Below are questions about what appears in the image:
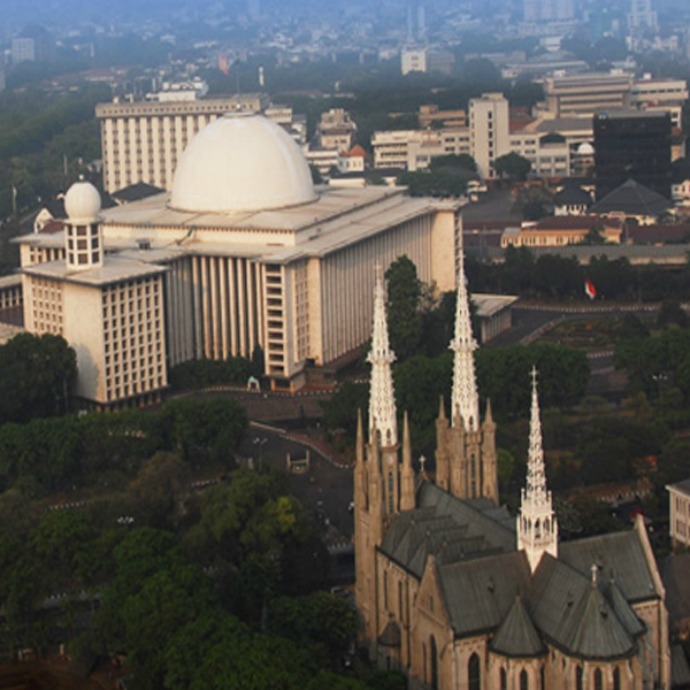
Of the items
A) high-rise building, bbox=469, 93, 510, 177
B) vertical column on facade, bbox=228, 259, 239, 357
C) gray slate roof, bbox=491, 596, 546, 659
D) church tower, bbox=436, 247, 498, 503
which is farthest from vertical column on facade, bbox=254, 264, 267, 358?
high-rise building, bbox=469, 93, 510, 177

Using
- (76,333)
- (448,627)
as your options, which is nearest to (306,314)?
(76,333)

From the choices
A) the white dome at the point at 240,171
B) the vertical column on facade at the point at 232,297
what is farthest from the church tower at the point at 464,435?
the white dome at the point at 240,171

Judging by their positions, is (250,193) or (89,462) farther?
(250,193)

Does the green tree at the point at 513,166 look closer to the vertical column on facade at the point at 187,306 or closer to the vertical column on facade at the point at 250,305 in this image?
the vertical column on facade at the point at 187,306

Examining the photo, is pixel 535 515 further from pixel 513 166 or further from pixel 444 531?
pixel 513 166

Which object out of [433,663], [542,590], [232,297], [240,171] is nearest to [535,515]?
[542,590]

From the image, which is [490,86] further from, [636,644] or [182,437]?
[636,644]

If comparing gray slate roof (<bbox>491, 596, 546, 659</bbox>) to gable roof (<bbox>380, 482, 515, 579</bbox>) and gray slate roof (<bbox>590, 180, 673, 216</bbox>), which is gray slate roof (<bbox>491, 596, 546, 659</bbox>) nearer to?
gable roof (<bbox>380, 482, 515, 579</bbox>)
